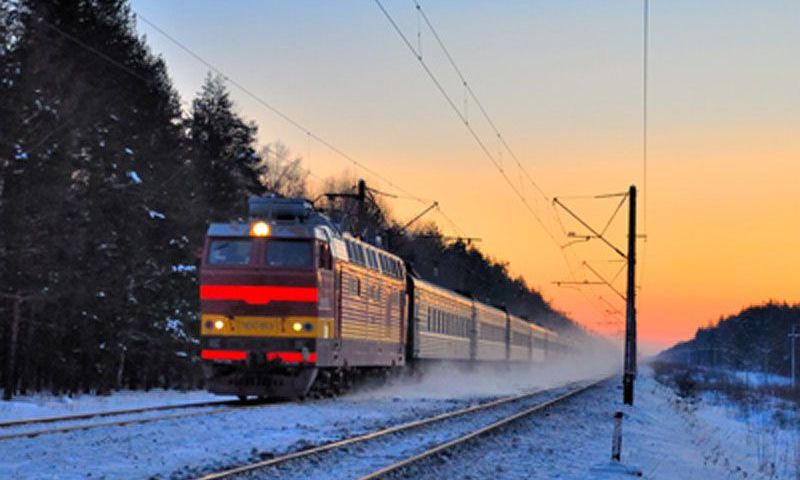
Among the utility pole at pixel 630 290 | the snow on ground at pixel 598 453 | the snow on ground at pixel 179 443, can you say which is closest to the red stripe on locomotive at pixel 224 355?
the snow on ground at pixel 179 443

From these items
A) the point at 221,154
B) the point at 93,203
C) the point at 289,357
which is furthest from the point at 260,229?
the point at 221,154

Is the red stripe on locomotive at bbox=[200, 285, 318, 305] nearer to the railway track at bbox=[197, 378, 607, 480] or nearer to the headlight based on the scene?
the headlight

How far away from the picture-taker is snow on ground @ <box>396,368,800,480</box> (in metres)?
14.7

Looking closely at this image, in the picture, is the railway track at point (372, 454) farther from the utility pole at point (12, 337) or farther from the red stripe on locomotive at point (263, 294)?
the utility pole at point (12, 337)

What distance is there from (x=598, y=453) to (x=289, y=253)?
9.56 metres

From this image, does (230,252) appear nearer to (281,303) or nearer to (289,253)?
(289,253)

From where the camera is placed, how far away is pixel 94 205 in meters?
32.8

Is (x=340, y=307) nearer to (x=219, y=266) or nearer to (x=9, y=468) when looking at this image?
(x=219, y=266)

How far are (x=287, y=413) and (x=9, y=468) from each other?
30.2 feet

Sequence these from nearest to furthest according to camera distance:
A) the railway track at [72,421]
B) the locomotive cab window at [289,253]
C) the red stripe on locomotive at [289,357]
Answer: the railway track at [72,421]
the red stripe on locomotive at [289,357]
the locomotive cab window at [289,253]

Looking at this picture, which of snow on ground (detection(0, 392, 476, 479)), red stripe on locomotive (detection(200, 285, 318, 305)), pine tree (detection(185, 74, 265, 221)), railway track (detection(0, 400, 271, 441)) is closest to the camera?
snow on ground (detection(0, 392, 476, 479))

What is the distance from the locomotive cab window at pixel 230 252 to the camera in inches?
964

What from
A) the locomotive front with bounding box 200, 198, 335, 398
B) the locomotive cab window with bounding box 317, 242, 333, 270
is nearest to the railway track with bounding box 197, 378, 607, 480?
the locomotive front with bounding box 200, 198, 335, 398

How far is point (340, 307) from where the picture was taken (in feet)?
83.8
